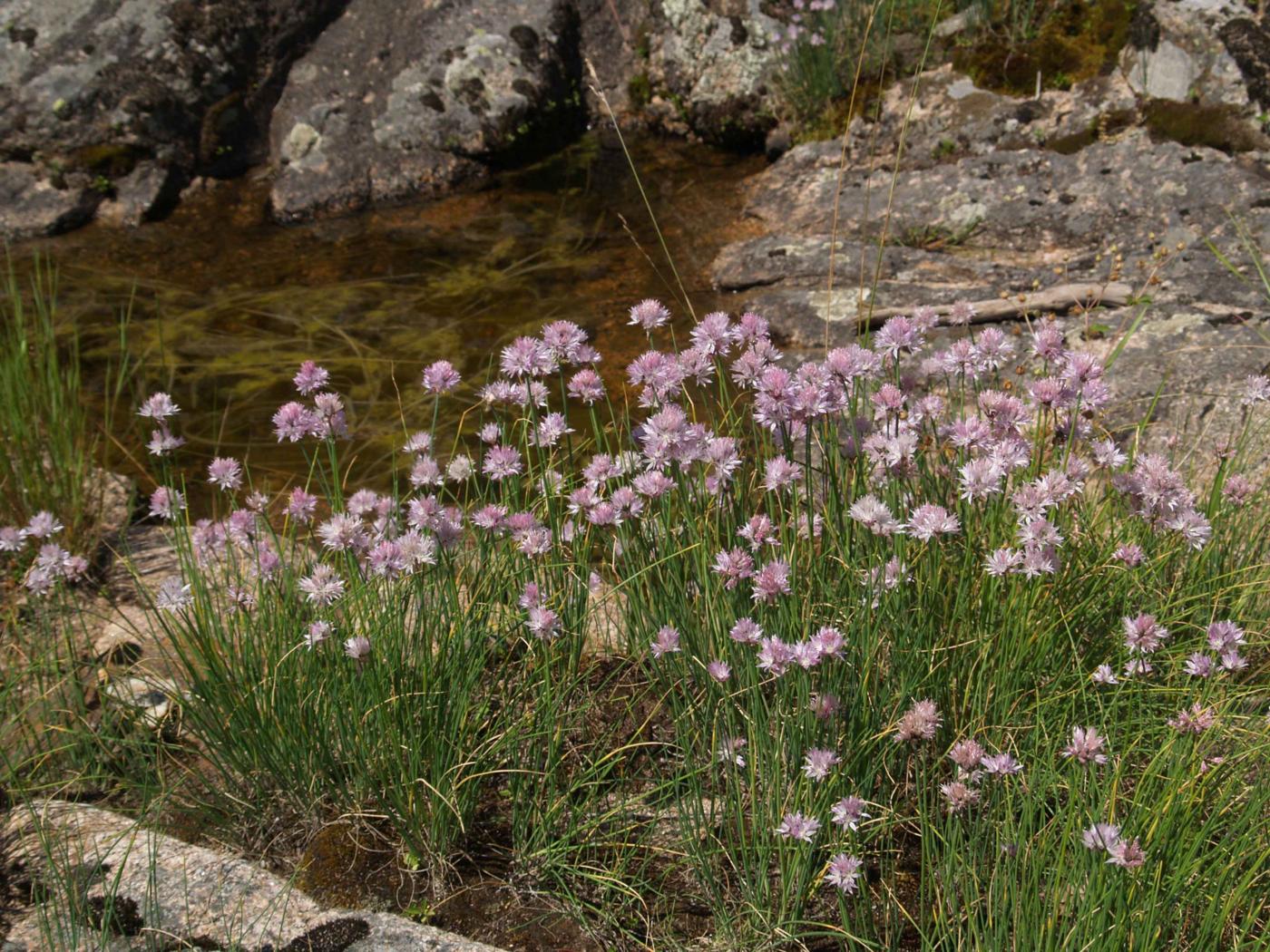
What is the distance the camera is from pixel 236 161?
278 inches

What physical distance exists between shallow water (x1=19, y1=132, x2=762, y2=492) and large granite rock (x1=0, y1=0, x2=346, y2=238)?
0.93 feet

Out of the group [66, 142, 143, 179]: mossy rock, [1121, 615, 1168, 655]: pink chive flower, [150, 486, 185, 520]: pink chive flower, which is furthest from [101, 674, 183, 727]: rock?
[66, 142, 143, 179]: mossy rock

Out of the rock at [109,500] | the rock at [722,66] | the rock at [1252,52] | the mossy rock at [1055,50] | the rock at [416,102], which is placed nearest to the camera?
the rock at [109,500]

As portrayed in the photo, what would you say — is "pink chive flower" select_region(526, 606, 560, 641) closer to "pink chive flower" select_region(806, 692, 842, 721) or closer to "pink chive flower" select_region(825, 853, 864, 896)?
"pink chive flower" select_region(806, 692, 842, 721)

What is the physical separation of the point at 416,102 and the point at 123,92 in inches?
→ 66.0

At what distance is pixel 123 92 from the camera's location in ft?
22.4

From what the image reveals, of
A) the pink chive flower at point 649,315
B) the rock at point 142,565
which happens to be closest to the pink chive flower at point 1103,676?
the pink chive flower at point 649,315

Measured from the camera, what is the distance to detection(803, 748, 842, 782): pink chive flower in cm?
220

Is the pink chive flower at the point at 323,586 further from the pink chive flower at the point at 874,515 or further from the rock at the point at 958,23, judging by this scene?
the rock at the point at 958,23

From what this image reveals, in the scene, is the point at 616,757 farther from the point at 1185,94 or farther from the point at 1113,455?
the point at 1185,94

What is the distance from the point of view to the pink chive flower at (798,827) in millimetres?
2205

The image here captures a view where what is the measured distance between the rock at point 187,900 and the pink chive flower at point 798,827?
669 millimetres

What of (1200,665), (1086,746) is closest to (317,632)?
(1086,746)

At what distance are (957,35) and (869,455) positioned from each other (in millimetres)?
5007
